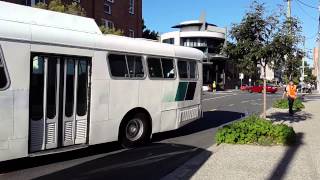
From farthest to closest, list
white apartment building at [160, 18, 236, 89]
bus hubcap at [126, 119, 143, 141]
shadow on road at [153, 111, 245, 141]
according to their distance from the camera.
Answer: white apartment building at [160, 18, 236, 89] < shadow on road at [153, 111, 245, 141] < bus hubcap at [126, 119, 143, 141]

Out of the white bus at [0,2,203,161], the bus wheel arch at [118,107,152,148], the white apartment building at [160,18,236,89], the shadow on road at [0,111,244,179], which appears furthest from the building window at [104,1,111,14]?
the white apartment building at [160,18,236,89]

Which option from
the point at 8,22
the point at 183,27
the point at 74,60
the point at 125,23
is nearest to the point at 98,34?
the point at 74,60

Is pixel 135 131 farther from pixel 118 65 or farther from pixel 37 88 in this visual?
pixel 37 88

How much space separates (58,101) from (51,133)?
0.61 meters

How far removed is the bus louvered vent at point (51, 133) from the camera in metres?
9.30

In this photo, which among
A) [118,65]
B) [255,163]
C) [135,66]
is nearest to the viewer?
[255,163]

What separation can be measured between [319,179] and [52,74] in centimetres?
508

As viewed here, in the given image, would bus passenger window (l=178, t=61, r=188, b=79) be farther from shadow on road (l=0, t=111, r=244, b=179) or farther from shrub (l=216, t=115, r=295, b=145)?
shrub (l=216, t=115, r=295, b=145)

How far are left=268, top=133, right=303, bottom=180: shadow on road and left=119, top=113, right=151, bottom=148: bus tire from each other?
3.44 metres

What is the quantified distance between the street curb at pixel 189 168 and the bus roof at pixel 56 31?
299cm

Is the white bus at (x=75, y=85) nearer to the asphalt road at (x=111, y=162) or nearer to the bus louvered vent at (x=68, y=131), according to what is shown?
the bus louvered vent at (x=68, y=131)

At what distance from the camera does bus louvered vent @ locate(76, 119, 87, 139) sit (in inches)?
394

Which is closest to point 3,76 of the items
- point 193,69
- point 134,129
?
point 134,129

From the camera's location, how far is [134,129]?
12102 mm
